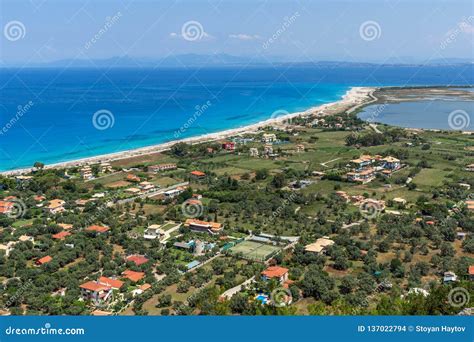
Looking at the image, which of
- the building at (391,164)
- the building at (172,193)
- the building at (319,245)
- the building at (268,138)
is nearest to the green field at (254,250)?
the building at (319,245)

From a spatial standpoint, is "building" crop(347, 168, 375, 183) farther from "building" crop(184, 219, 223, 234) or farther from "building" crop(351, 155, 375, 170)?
"building" crop(184, 219, 223, 234)

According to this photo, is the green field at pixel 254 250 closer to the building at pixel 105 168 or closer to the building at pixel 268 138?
the building at pixel 105 168

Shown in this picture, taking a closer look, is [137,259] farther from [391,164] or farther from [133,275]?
[391,164]

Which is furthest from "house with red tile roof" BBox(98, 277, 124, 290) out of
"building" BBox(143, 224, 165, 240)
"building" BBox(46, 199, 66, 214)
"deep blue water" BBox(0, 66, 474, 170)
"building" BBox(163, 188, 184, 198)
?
"deep blue water" BBox(0, 66, 474, 170)

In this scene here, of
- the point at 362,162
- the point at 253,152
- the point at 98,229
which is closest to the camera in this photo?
the point at 98,229

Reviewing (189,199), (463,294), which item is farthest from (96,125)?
(463,294)

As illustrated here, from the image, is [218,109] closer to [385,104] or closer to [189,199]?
[385,104]

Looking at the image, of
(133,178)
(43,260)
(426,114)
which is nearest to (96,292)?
(43,260)
